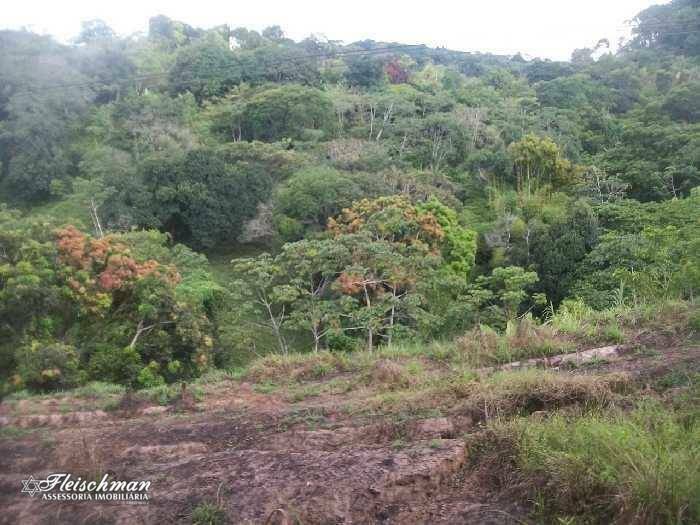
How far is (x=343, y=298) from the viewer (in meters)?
12.1

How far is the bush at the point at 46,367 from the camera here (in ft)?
30.2

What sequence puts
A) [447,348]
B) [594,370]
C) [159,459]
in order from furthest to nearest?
[447,348]
[594,370]
[159,459]

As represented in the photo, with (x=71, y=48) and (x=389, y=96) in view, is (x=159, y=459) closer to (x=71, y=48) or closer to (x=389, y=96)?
(x=389, y=96)

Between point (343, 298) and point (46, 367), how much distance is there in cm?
559

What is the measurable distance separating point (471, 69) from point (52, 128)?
3744cm

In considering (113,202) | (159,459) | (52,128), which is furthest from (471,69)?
(159,459)

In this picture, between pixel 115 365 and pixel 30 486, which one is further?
pixel 115 365

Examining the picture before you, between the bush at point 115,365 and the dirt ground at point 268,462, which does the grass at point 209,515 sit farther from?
the bush at point 115,365

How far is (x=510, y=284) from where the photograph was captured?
476 inches

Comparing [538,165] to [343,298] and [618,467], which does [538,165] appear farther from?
[618,467]

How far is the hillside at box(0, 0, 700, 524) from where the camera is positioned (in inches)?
138

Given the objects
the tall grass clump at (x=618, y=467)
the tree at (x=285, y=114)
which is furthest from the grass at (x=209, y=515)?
the tree at (x=285, y=114)

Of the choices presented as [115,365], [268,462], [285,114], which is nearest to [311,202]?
[115,365]

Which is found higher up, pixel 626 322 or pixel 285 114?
pixel 285 114
